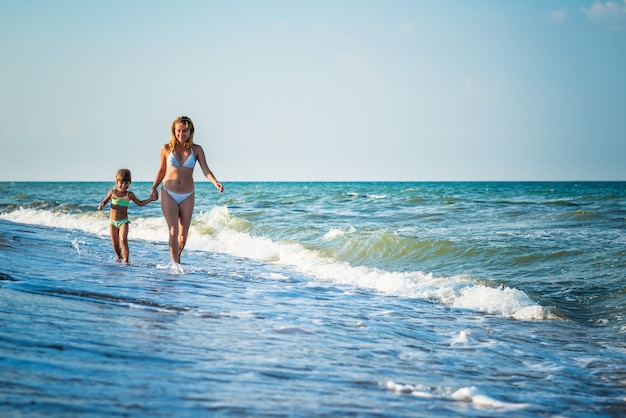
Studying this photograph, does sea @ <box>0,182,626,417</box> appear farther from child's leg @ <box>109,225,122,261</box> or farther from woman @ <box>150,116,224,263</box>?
woman @ <box>150,116,224,263</box>

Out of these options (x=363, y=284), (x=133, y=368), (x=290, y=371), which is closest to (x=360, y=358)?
(x=290, y=371)

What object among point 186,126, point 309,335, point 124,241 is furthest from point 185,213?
point 309,335

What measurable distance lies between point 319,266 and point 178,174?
3953 millimetres

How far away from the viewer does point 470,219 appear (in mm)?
20344

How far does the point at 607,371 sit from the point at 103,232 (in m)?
14.8

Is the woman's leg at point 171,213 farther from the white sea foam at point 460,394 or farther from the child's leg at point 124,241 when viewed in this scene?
the white sea foam at point 460,394

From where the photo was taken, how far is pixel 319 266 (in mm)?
11203

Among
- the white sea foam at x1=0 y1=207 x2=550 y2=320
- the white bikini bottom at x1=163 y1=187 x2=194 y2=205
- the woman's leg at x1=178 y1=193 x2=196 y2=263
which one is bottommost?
the white sea foam at x1=0 y1=207 x2=550 y2=320

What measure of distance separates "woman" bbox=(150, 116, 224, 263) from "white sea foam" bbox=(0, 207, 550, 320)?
2637 mm

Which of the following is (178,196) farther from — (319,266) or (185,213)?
(319,266)

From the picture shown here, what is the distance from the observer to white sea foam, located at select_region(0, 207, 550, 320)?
7.52m

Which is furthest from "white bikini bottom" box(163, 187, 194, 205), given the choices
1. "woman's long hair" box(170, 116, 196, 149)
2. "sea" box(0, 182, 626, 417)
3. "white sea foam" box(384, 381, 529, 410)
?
"white sea foam" box(384, 381, 529, 410)

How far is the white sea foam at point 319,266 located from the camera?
24.7 feet

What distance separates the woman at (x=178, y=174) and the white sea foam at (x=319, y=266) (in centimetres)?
264
